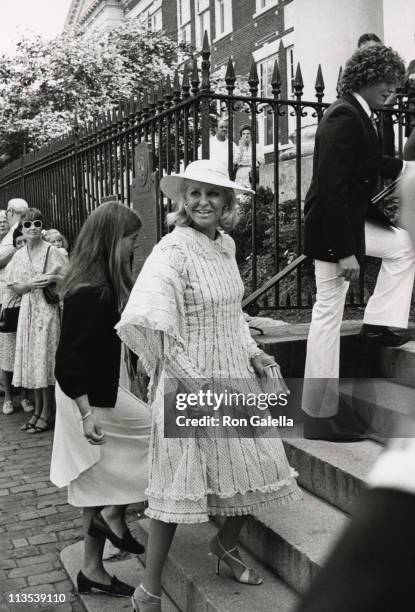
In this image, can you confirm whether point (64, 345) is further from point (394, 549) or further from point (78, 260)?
point (394, 549)

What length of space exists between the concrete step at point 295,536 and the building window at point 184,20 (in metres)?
24.9

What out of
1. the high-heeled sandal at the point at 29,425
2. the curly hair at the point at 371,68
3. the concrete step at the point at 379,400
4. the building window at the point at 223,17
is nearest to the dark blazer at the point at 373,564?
the concrete step at the point at 379,400

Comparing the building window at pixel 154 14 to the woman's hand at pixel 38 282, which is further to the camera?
the building window at pixel 154 14

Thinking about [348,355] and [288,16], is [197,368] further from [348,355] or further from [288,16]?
[288,16]

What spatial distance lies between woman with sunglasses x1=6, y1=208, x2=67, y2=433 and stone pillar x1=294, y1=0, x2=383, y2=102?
7.03 meters

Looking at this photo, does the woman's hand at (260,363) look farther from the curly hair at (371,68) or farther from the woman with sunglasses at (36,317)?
the woman with sunglasses at (36,317)

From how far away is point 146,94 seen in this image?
6.69m

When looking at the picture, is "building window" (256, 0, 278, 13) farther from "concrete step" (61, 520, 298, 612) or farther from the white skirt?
"concrete step" (61, 520, 298, 612)

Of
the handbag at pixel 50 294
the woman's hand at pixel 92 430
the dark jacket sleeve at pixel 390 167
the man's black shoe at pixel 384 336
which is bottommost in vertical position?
the woman's hand at pixel 92 430

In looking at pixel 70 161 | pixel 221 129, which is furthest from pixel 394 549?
pixel 70 161

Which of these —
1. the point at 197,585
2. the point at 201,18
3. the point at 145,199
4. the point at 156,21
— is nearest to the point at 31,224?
the point at 145,199

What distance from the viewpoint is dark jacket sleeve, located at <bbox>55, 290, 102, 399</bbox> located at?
3539 mm

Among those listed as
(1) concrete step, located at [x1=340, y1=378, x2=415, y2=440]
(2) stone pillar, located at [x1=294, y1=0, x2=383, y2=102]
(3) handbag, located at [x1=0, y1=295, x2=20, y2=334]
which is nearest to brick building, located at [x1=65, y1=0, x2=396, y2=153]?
(2) stone pillar, located at [x1=294, y1=0, x2=383, y2=102]

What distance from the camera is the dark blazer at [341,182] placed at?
4.14m
